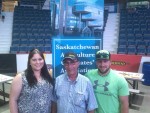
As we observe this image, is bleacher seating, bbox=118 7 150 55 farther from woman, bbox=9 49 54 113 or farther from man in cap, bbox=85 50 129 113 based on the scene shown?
woman, bbox=9 49 54 113

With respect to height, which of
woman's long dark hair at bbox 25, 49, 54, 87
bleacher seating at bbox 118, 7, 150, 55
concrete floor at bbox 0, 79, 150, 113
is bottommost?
concrete floor at bbox 0, 79, 150, 113

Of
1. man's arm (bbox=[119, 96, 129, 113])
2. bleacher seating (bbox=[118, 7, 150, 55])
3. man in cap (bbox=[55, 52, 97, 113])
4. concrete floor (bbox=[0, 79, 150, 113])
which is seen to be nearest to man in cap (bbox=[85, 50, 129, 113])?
man's arm (bbox=[119, 96, 129, 113])

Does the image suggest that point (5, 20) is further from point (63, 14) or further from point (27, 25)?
point (63, 14)

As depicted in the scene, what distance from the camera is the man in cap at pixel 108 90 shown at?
2.77m

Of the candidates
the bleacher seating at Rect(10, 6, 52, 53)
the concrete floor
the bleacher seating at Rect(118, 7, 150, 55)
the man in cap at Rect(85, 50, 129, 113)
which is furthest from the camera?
the bleacher seating at Rect(10, 6, 52, 53)

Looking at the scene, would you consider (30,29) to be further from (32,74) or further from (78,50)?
(32,74)

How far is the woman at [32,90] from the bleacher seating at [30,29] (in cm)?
1055

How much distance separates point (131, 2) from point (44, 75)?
16328 millimetres

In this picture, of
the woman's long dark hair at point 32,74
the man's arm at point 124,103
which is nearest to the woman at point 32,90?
the woman's long dark hair at point 32,74

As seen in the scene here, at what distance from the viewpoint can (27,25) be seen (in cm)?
1544

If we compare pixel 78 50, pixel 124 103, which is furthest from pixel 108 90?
pixel 78 50

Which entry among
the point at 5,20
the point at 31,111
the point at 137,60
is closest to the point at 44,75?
the point at 31,111

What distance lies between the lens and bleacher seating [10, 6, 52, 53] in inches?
540

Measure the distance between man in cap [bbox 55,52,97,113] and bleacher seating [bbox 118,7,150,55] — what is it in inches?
407
